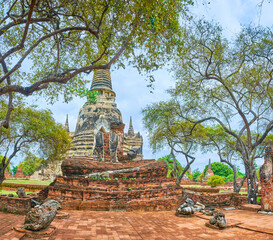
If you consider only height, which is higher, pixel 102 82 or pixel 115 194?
pixel 102 82

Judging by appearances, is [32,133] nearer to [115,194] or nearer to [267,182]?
[115,194]

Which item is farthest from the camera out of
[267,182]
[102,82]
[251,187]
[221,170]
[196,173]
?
[196,173]

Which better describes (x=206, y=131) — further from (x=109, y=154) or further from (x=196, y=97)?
(x=109, y=154)

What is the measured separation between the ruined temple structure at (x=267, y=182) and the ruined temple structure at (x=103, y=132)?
736 centimetres

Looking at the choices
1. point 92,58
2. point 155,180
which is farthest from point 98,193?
point 92,58

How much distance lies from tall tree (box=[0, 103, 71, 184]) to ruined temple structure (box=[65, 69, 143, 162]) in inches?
99.6

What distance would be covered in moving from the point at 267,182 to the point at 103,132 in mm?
9324

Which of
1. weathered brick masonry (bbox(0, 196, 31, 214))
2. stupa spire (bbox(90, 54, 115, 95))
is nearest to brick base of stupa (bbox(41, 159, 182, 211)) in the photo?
weathered brick masonry (bbox(0, 196, 31, 214))

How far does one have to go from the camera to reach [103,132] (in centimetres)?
1416

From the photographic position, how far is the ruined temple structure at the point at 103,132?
1380 centimetres

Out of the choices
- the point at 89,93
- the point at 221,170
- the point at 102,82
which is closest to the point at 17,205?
the point at 89,93

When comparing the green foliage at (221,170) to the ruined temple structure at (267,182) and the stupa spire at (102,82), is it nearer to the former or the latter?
the stupa spire at (102,82)

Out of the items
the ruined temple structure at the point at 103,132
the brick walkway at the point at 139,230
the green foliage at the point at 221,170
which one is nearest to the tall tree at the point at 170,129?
the ruined temple structure at the point at 103,132

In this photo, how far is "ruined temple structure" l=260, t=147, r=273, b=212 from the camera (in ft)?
27.2
